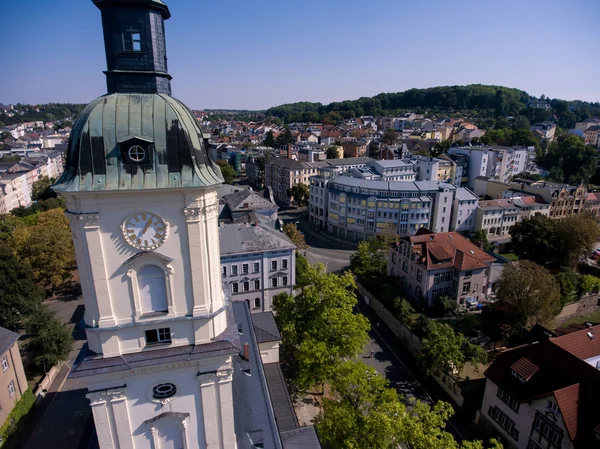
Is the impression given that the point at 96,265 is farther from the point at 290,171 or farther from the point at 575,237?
the point at 290,171

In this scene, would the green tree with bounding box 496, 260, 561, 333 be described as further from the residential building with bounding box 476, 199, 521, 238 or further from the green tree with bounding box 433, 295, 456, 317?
the residential building with bounding box 476, 199, 521, 238

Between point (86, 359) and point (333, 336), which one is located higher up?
point (86, 359)

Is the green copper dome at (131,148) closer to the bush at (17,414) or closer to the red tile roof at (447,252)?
the bush at (17,414)

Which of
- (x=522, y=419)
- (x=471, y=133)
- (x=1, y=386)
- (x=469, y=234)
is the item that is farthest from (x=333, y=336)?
(x=471, y=133)

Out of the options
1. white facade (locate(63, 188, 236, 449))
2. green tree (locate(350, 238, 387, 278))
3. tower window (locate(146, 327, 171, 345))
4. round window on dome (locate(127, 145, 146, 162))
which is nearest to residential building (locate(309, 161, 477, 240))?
green tree (locate(350, 238, 387, 278))

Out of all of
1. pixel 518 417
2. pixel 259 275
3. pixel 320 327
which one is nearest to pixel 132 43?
pixel 320 327

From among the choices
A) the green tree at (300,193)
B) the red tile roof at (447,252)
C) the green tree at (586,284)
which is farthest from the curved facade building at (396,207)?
the green tree at (586,284)

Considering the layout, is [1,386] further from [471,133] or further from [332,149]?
[471,133]
